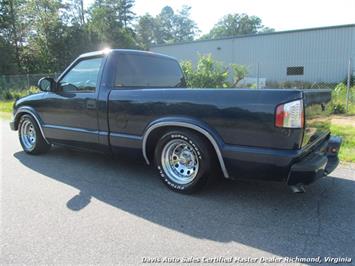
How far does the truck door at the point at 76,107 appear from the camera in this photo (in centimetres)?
483

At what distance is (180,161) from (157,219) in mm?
906

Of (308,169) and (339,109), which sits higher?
(308,169)

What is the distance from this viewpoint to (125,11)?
64625 millimetres

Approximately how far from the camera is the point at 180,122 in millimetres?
3838

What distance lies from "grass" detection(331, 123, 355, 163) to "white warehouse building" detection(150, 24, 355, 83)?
14.5 meters

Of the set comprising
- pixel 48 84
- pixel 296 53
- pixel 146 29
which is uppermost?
pixel 146 29

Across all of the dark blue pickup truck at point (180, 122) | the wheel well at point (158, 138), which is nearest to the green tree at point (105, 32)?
the dark blue pickup truck at point (180, 122)

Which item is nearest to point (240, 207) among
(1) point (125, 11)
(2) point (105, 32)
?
(2) point (105, 32)

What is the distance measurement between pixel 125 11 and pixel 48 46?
33501 millimetres

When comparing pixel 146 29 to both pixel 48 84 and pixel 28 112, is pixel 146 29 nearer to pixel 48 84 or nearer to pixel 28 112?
pixel 28 112

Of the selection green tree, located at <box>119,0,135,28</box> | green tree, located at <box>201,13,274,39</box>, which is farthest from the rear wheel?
green tree, located at <box>201,13,274,39</box>

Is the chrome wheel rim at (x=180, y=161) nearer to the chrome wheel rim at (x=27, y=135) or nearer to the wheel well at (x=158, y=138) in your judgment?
the wheel well at (x=158, y=138)

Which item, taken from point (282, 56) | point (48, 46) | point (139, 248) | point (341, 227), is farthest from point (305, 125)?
point (48, 46)

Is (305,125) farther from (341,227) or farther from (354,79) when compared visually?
(354,79)
